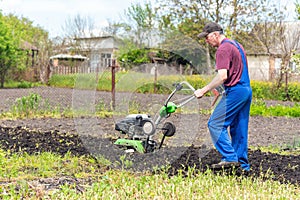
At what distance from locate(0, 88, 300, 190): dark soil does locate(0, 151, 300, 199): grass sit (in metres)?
0.30

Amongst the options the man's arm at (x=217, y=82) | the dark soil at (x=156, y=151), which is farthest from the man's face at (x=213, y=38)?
the dark soil at (x=156, y=151)

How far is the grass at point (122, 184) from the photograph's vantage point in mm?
4387

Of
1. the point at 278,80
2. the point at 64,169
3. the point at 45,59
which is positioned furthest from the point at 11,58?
the point at 64,169

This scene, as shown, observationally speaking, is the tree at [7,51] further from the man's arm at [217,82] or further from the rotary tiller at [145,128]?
the man's arm at [217,82]

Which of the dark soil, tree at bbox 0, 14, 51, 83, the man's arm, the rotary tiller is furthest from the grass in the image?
tree at bbox 0, 14, 51, 83

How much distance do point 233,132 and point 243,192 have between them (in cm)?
122

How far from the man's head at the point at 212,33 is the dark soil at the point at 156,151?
56.4 inches

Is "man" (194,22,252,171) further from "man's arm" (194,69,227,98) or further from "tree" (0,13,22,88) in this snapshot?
"tree" (0,13,22,88)

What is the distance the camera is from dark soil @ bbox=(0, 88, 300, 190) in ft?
19.2

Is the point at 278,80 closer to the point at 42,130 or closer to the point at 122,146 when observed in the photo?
the point at 42,130

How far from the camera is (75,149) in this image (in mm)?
6965

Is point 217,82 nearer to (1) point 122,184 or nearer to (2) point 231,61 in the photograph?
(2) point 231,61

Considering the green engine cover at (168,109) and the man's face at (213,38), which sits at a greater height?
the man's face at (213,38)

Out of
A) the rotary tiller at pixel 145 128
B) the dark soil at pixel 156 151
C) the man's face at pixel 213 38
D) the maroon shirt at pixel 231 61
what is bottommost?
the dark soil at pixel 156 151
